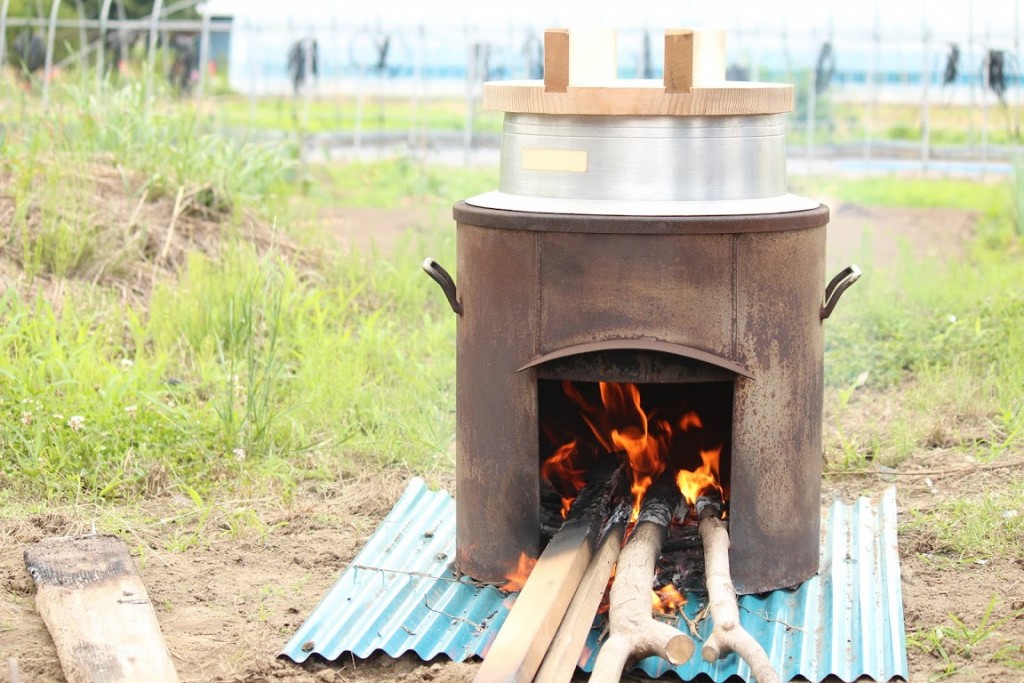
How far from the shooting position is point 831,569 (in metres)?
3.48

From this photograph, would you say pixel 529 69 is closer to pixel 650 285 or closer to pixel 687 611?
pixel 650 285

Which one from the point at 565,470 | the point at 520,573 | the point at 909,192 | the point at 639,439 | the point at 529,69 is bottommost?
the point at 520,573

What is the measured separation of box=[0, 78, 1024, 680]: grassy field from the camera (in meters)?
3.97

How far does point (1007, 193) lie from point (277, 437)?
6.56 m

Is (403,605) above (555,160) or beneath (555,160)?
beneath

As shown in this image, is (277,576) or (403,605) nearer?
(403,605)

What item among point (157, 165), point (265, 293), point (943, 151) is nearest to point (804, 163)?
point (943, 151)

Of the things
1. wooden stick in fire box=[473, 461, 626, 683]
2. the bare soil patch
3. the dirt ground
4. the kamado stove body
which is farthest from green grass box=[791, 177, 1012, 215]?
wooden stick in fire box=[473, 461, 626, 683]

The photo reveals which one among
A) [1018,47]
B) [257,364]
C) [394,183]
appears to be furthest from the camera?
[1018,47]

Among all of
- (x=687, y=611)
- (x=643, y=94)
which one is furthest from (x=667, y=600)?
(x=643, y=94)

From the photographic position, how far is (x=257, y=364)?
17.1 ft

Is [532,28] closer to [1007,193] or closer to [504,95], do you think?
[1007,193]

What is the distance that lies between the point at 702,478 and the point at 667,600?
1.45 ft

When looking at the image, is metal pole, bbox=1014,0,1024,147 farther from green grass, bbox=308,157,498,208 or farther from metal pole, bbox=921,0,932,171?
green grass, bbox=308,157,498,208
